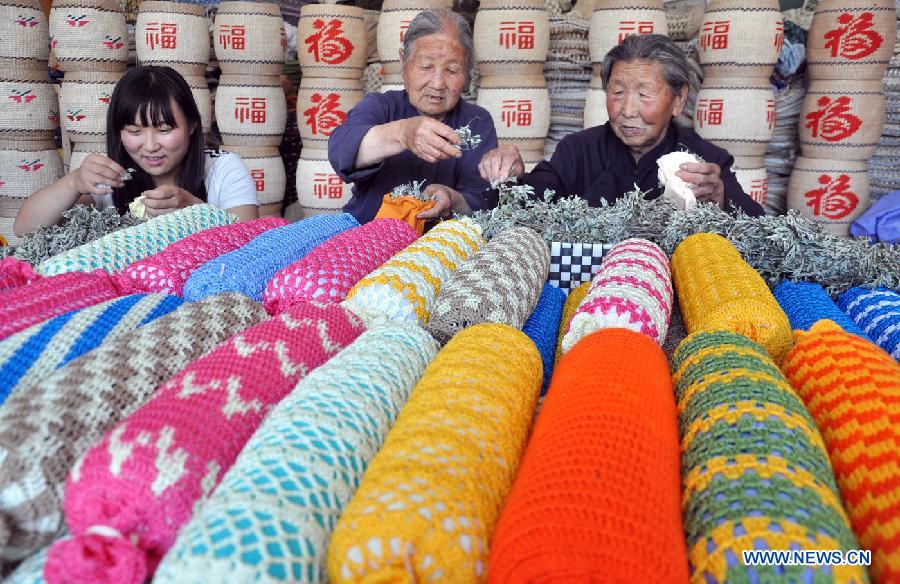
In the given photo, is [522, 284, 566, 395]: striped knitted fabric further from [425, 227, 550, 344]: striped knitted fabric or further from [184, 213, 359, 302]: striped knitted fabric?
[184, 213, 359, 302]: striped knitted fabric

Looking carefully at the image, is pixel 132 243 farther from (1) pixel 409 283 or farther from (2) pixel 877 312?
(2) pixel 877 312

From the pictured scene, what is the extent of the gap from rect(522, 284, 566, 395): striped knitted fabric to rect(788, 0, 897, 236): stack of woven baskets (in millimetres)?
2199

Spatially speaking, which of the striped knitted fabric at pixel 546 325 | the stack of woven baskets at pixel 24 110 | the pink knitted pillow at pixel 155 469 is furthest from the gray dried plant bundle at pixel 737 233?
the stack of woven baskets at pixel 24 110

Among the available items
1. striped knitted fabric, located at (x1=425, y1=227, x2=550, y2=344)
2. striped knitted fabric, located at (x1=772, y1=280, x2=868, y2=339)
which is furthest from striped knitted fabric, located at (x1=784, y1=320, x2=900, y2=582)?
striped knitted fabric, located at (x1=425, y1=227, x2=550, y2=344)

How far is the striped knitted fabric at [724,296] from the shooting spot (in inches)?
35.5

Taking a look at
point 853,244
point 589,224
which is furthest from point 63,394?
point 853,244

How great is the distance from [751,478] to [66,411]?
542 millimetres

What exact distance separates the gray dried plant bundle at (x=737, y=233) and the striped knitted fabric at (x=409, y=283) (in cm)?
30

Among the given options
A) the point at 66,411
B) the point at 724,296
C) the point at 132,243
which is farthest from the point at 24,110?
the point at 724,296

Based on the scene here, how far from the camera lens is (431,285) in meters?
1.03

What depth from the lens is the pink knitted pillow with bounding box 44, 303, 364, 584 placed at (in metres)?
0.46

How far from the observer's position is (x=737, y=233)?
1366mm

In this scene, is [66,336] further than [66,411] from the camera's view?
Yes

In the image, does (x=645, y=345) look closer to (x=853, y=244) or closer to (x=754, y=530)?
(x=754, y=530)
